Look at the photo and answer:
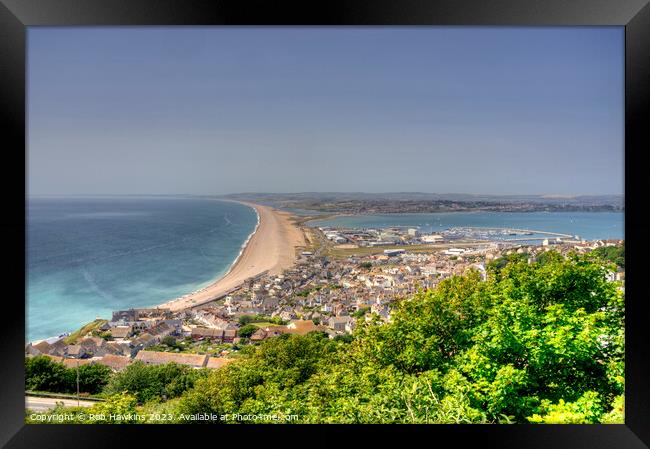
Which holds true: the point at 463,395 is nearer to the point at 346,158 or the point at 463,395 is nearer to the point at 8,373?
the point at 346,158

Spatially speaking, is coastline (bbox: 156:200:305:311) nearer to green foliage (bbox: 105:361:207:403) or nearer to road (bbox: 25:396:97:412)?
green foliage (bbox: 105:361:207:403)

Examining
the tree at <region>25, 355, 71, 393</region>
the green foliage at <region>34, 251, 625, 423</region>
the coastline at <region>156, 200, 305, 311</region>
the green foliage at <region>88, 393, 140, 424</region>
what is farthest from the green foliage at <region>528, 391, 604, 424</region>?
the tree at <region>25, 355, 71, 393</region>

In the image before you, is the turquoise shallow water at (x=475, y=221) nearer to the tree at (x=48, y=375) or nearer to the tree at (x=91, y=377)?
the tree at (x=91, y=377)

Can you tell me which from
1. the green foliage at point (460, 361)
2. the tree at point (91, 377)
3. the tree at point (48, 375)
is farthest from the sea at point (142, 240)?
the green foliage at point (460, 361)

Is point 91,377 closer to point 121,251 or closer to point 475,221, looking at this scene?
point 121,251

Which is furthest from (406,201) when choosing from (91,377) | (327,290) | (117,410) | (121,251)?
(91,377)
